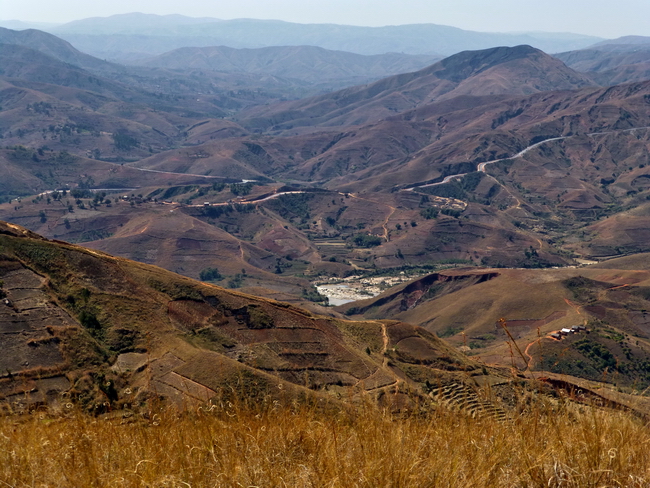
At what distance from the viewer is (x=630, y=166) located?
189 meters

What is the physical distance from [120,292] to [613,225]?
13593 centimetres

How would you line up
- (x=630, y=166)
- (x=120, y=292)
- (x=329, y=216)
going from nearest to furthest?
1. (x=120, y=292)
2. (x=329, y=216)
3. (x=630, y=166)

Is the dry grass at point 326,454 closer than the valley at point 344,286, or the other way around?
the dry grass at point 326,454

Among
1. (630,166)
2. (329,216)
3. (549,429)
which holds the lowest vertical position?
(329,216)

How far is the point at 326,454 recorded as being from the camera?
629 centimetres

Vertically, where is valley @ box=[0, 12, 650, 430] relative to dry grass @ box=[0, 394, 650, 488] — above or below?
below

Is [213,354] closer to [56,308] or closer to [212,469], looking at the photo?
[56,308]

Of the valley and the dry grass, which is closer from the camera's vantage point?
the dry grass

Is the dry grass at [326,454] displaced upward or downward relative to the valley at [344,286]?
upward

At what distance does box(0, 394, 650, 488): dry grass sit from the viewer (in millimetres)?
5953

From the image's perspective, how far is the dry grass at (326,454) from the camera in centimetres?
595

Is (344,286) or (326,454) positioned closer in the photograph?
(326,454)

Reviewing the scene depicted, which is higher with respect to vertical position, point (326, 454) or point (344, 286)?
point (326, 454)

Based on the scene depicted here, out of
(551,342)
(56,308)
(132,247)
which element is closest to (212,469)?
(56,308)
